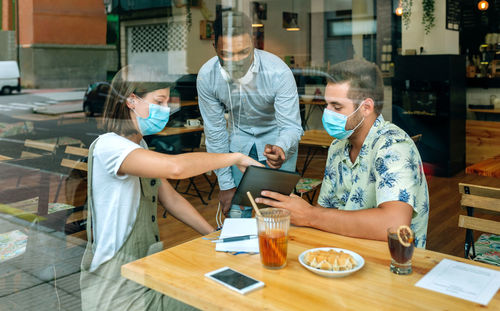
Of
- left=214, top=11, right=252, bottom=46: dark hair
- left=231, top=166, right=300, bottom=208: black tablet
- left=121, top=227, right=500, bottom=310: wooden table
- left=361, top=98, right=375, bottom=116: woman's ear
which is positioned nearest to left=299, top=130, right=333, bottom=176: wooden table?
left=214, top=11, right=252, bottom=46: dark hair

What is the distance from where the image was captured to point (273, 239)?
145 cm

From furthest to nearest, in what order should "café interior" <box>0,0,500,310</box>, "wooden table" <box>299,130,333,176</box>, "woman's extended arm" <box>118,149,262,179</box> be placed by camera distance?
"wooden table" <box>299,130,333,176</box>
"woman's extended arm" <box>118,149,262,179</box>
"café interior" <box>0,0,500,310</box>

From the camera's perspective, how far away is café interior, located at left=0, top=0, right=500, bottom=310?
1511mm

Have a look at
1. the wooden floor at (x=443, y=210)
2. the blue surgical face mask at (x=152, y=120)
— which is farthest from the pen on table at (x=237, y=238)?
the wooden floor at (x=443, y=210)

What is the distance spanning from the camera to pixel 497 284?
135 cm

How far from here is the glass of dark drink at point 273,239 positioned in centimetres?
145

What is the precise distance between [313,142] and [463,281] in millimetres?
2601

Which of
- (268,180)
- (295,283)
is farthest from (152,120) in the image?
(295,283)

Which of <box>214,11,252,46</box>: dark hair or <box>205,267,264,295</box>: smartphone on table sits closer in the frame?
<box>205,267,264,295</box>: smartphone on table

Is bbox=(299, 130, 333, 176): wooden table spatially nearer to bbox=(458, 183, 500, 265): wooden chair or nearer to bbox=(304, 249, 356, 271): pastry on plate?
bbox=(458, 183, 500, 265): wooden chair

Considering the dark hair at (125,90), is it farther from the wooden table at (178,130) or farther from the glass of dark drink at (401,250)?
the glass of dark drink at (401,250)

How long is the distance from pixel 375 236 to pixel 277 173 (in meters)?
0.40

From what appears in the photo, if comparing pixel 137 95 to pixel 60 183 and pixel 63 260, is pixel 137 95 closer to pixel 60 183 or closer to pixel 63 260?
pixel 60 183

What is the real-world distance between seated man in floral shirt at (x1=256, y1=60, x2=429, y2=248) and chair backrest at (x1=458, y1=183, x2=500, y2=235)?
0.59m
